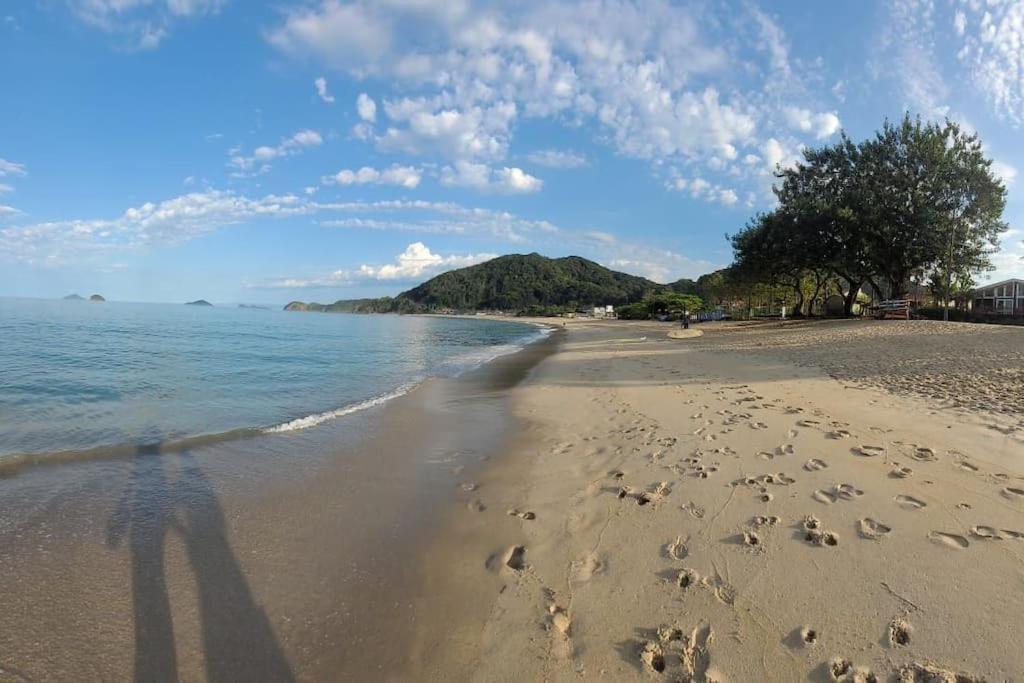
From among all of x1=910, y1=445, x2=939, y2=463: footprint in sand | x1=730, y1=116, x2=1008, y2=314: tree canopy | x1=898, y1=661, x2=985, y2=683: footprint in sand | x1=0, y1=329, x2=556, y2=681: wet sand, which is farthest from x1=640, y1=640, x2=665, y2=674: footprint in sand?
x1=730, y1=116, x2=1008, y2=314: tree canopy

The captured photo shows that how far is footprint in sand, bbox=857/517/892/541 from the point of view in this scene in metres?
4.12

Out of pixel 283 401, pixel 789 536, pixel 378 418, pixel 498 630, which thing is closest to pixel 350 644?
pixel 498 630

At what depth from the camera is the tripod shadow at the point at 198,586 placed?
3.22 m

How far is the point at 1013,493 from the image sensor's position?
187 inches

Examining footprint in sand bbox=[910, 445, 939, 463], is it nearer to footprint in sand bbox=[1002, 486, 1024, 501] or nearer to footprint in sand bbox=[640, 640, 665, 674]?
footprint in sand bbox=[1002, 486, 1024, 501]

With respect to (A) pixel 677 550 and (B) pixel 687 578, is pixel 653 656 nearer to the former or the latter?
(B) pixel 687 578

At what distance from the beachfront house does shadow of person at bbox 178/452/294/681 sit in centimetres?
6142

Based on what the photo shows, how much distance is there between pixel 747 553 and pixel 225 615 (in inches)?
165

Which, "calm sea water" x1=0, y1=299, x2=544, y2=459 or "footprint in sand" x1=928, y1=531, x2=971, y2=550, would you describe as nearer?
"footprint in sand" x1=928, y1=531, x2=971, y2=550

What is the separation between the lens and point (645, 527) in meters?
4.75

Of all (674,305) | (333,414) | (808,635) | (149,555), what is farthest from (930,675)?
(674,305)

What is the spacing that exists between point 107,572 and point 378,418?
680cm

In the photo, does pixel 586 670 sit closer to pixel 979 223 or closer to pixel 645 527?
pixel 645 527

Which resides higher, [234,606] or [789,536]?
[789,536]
